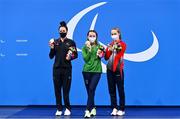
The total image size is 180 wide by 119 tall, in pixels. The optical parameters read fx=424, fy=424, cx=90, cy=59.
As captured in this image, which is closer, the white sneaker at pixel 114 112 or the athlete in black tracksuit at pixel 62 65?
the athlete in black tracksuit at pixel 62 65

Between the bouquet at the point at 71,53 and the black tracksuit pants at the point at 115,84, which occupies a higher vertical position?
the bouquet at the point at 71,53

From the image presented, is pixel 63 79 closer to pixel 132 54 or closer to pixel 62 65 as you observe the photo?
pixel 62 65

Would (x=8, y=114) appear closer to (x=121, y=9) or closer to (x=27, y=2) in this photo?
(x=27, y=2)

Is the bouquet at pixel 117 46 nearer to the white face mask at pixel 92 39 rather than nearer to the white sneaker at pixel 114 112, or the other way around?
the white face mask at pixel 92 39

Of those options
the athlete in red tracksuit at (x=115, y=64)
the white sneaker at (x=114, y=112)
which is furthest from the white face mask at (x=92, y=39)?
the white sneaker at (x=114, y=112)

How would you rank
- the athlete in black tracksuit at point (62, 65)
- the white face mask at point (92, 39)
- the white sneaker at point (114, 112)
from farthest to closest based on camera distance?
the white sneaker at point (114, 112) < the athlete in black tracksuit at point (62, 65) < the white face mask at point (92, 39)

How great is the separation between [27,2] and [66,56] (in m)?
2.10

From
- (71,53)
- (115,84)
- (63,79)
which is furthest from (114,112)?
(71,53)

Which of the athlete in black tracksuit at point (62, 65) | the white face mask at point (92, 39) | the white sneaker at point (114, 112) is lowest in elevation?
the white sneaker at point (114, 112)

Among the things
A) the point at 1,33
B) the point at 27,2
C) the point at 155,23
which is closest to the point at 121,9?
the point at 155,23

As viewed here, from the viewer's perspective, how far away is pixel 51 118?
7.95 meters

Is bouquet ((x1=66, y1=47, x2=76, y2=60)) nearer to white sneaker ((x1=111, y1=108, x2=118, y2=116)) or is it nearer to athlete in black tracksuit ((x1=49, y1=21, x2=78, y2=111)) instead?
athlete in black tracksuit ((x1=49, y1=21, x2=78, y2=111))

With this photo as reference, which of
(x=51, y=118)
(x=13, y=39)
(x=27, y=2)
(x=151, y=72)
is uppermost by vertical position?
(x=27, y=2)

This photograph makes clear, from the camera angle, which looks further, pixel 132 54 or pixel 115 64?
pixel 132 54
